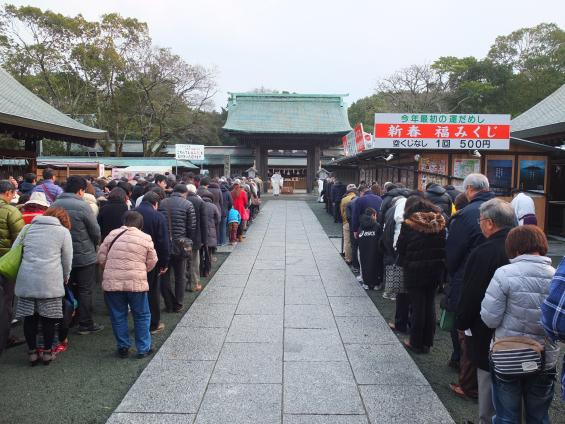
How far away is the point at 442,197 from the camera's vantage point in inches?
249

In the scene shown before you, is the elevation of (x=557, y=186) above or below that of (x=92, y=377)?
above

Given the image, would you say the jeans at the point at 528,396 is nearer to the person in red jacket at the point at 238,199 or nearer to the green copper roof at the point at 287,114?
the person in red jacket at the point at 238,199

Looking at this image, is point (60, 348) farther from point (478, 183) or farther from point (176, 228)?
point (478, 183)

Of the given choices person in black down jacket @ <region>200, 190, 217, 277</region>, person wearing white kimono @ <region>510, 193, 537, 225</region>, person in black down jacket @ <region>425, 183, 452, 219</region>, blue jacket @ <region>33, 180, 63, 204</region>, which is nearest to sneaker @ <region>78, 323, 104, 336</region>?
blue jacket @ <region>33, 180, 63, 204</region>

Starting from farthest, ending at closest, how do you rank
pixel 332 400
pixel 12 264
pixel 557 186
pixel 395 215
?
pixel 557 186
pixel 395 215
pixel 12 264
pixel 332 400

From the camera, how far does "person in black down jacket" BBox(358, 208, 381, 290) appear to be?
712 centimetres

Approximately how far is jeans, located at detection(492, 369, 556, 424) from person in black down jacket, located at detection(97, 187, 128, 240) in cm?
466

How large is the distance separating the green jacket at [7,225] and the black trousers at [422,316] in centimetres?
411

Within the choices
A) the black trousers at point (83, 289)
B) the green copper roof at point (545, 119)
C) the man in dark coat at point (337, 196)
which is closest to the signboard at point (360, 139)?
the man in dark coat at point (337, 196)

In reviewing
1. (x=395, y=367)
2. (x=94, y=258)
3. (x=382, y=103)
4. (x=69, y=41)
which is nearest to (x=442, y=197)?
(x=395, y=367)

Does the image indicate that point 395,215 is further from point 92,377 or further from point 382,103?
point 382,103

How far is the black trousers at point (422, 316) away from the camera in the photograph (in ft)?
14.9

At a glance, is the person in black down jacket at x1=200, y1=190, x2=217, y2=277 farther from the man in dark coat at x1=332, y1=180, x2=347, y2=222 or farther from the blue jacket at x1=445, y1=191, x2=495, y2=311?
the man in dark coat at x1=332, y1=180, x2=347, y2=222

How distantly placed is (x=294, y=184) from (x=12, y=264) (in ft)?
108
